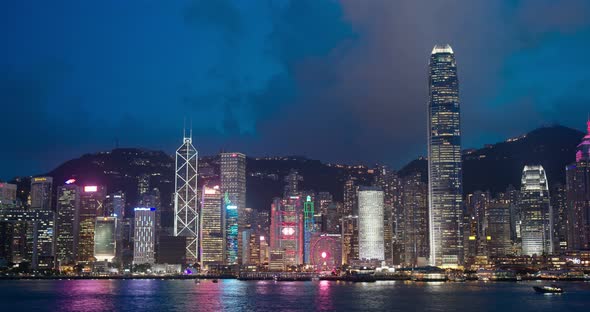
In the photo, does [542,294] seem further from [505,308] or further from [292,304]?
[292,304]

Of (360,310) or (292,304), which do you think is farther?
(292,304)

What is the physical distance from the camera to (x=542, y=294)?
131 metres

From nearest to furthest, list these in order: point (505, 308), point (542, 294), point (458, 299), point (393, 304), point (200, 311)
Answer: point (200, 311) < point (505, 308) < point (393, 304) < point (458, 299) < point (542, 294)

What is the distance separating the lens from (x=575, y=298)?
116188mm

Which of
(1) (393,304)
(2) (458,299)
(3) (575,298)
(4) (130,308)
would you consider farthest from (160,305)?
(3) (575,298)

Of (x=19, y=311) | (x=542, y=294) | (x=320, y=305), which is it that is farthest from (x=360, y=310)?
(x=542, y=294)

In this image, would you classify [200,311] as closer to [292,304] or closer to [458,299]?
[292,304]

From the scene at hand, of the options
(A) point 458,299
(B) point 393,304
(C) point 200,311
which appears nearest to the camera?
(C) point 200,311

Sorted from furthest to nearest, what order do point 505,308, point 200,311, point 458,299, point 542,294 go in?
point 542,294
point 458,299
point 505,308
point 200,311

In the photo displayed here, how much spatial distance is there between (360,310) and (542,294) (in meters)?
52.6

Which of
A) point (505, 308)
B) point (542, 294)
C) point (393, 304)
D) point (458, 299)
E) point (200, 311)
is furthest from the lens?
point (542, 294)

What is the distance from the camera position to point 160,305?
328 ft

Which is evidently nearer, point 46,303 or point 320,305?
point 320,305

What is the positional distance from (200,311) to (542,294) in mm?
67564
